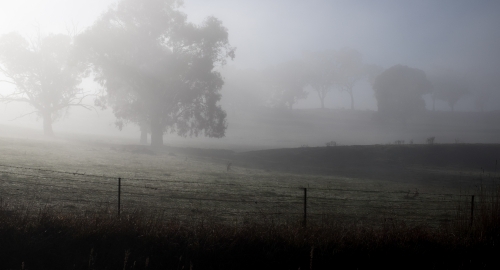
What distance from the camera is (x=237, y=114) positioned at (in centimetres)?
8919

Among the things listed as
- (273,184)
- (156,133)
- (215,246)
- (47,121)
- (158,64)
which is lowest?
(215,246)

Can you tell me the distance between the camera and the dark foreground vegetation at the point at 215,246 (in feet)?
24.0

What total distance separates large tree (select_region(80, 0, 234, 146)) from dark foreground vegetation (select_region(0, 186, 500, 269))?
98.6 feet

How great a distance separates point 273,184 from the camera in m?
19.5

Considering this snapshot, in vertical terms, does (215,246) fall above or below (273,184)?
below

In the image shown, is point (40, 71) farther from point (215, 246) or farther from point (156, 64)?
point (215, 246)

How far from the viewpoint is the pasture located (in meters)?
11.1

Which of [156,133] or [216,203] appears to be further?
[156,133]

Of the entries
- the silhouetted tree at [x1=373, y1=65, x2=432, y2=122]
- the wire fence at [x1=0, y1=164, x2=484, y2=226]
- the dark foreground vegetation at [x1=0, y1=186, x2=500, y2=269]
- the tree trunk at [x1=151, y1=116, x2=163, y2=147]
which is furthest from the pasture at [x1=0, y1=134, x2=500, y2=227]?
the silhouetted tree at [x1=373, y1=65, x2=432, y2=122]

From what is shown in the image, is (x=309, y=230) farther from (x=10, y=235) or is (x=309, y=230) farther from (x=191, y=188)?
(x=191, y=188)

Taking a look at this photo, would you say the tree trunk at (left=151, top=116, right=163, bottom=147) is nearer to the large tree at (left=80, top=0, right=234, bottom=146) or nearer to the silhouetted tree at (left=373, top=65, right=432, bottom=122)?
the large tree at (left=80, top=0, right=234, bottom=146)

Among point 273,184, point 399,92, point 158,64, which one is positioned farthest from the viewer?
point 399,92

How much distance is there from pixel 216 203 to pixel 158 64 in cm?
2724

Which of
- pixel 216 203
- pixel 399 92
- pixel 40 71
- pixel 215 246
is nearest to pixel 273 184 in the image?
pixel 216 203
